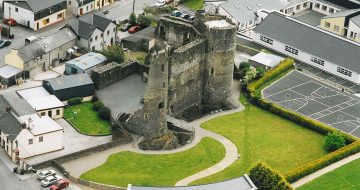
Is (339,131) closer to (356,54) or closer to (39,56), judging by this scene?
(356,54)

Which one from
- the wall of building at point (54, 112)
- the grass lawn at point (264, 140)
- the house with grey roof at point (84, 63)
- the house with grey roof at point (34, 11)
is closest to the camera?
the grass lawn at point (264, 140)

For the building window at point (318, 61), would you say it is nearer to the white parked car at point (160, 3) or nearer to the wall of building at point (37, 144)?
the white parked car at point (160, 3)

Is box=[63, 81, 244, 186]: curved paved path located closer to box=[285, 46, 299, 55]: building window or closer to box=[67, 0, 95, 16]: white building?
box=[285, 46, 299, 55]: building window

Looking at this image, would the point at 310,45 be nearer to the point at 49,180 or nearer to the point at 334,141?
the point at 334,141

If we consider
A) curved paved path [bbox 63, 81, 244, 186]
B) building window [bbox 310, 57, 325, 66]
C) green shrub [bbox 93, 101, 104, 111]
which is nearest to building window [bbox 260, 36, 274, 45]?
building window [bbox 310, 57, 325, 66]

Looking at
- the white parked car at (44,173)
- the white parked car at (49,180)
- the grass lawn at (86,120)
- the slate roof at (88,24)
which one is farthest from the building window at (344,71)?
the white parked car at (49,180)

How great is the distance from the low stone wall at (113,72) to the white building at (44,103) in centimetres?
939

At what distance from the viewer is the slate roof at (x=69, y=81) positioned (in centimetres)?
13738

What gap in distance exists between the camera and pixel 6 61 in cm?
14588

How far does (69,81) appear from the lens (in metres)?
139

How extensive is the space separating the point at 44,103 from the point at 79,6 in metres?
42.9

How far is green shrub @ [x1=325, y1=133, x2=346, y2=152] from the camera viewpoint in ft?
425

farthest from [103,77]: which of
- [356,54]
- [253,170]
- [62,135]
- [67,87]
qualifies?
[356,54]

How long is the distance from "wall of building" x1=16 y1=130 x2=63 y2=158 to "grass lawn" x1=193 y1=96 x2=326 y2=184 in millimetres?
21752
